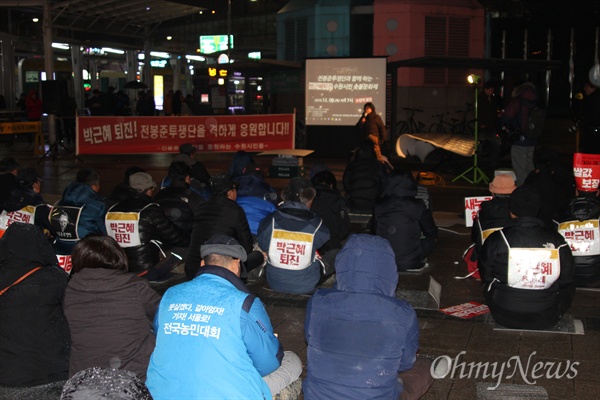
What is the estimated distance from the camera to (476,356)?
21.6ft

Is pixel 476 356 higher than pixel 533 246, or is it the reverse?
pixel 533 246

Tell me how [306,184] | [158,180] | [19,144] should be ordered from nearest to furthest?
[306,184] → [158,180] → [19,144]

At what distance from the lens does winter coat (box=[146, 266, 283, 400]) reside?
3.94m

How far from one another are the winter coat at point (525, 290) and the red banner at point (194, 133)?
14.2 m

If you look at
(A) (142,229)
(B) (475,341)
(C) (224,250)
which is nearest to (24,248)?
(C) (224,250)

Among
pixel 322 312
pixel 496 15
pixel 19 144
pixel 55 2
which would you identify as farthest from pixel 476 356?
pixel 496 15

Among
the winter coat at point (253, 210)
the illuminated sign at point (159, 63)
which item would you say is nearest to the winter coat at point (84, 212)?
the winter coat at point (253, 210)

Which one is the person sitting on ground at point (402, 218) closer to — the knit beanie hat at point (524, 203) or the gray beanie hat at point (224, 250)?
the knit beanie hat at point (524, 203)

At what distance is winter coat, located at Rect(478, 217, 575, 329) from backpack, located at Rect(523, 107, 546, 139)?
7.75 meters

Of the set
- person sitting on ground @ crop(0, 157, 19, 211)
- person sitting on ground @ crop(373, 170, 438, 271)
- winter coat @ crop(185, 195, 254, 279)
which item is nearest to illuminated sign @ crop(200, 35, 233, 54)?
person sitting on ground @ crop(0, 157, 19, 211)

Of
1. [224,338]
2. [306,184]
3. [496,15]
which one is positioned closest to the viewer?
[224,338]

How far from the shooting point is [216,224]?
8.43 metres

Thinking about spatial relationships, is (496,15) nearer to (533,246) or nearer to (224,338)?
(533,246)

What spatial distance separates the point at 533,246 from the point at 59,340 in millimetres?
4099
